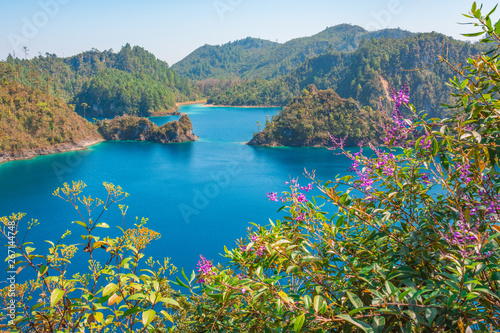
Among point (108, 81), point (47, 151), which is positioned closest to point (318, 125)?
point (47, 151)

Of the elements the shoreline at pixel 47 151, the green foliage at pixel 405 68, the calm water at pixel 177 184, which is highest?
the green foliage at pixel 405 68

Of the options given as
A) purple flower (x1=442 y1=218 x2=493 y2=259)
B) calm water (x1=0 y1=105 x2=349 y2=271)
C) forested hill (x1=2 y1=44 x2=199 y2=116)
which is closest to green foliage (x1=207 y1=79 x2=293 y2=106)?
forested hill (x1=2 y1=44 x2=199 y2=116)

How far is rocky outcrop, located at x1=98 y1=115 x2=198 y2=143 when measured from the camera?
4853cm

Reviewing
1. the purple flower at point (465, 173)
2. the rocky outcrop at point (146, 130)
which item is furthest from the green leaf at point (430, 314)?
the rocky outcrop at point (146, 130)

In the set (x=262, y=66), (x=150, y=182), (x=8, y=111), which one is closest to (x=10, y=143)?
(x=8, y=111)

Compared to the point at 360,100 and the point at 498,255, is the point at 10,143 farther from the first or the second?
the point at 360,100

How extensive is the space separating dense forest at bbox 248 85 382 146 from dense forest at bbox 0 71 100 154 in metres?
23.8

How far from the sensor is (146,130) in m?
50.4

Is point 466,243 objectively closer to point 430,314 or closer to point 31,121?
point 430,314

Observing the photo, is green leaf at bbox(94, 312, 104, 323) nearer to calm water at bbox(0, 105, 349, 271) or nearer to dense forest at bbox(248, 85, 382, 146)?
calm water at bbox(0, 105, 349, 271)

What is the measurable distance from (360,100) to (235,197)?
2336 inches

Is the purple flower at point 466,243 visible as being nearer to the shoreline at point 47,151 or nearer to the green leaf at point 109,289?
the green leaf at point 109,289

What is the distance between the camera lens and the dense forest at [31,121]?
35719mm

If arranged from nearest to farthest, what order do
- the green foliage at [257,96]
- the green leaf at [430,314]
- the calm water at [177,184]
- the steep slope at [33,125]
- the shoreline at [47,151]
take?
the green leaf at [430,314] → the calm water at [177,184] → the shoreline at [47,151] → the steep slope at [33,125] → the green foliage at [257,96]
